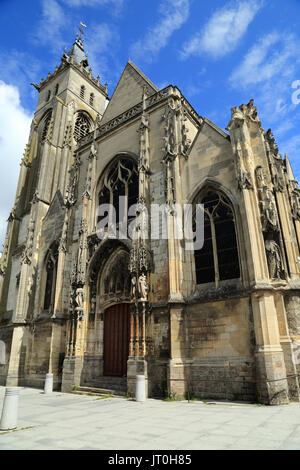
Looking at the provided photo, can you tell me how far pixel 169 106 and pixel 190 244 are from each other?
243 inches

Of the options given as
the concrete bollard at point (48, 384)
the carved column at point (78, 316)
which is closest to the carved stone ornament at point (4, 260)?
the carved column at point (78, 316)

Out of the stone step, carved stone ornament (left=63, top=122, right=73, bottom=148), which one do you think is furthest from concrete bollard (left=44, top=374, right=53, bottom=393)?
carved stone ornament (left=63, top=122, right=73, bottom=148)

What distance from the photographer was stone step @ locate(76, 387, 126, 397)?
372 inches

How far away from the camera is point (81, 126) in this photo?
25.2 m

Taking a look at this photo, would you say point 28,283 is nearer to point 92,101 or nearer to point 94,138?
point 94,138

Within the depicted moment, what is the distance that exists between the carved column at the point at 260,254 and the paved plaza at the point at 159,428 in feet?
2.17

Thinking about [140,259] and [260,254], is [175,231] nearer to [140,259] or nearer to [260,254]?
[140,259]

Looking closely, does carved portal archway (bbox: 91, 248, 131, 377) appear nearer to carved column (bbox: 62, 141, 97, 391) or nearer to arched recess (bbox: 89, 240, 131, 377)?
arched recess (bbox: 89, 240, 131, 377)

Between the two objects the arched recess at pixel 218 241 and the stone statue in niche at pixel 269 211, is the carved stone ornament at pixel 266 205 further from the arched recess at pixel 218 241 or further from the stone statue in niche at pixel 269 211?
the arched recess at pixel 218 241

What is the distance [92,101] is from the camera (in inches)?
1078

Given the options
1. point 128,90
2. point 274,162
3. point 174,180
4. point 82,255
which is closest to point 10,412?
point 82,255

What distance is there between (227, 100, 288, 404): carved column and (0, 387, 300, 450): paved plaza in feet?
2.17

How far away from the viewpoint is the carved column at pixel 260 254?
23.1ft
